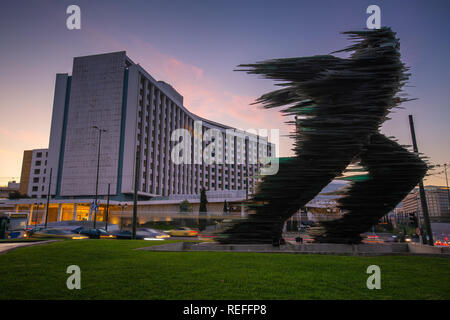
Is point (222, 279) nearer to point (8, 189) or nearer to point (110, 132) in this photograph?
point (110, 132)

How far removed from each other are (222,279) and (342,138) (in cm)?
751

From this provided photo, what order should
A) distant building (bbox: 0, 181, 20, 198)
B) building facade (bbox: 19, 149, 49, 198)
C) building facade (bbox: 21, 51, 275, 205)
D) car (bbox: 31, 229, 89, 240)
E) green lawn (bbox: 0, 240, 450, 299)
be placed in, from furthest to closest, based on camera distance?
distant building (bbox: 0, 181, 20, 198), building facade (bbox: 19, 149, 49, 198), building facade (bbox: 21, 51, 275, 205), car (bbox: 31, 229, 89, 240), green lawn (bbox: 0, 240, 450, 299)

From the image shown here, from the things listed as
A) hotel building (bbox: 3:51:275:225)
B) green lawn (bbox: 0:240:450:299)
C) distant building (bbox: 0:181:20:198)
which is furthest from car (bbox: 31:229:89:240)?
distant building (bbox: 0:181:20:198)

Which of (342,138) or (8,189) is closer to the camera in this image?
(342,138)

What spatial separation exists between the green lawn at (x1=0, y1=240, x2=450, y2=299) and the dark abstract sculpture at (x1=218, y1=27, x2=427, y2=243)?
3.65 meters

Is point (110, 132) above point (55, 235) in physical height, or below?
above

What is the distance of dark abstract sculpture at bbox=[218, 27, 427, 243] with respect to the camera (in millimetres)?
10969

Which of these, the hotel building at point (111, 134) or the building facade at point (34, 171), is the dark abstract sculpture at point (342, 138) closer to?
the hotel building at point (111, 134)

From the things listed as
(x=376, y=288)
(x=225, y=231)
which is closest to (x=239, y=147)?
(x=225, y=231)

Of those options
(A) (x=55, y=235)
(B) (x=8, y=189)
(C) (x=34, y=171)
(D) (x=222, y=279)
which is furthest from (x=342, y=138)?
(B) (x=8, y=189)

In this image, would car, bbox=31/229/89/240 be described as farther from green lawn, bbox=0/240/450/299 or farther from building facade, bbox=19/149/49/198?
building facade, bbox=19/149/49/198

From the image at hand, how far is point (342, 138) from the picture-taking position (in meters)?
11.1
